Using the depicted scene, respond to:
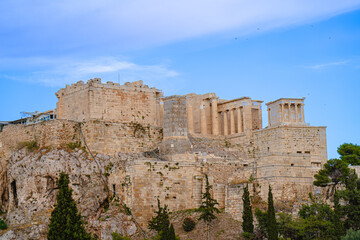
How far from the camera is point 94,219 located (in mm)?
58062

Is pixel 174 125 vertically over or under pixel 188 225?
over

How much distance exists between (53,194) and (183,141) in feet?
40.7

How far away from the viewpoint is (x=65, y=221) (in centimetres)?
4850

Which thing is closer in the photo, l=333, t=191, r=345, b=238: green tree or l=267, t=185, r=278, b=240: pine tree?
l=267, t=185, r=278, b=240: pine tree

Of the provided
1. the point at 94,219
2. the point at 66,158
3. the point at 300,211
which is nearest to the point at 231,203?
the point at 300,211

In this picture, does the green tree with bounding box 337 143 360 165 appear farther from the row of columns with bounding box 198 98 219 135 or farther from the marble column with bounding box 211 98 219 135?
the row of columns with bounding box 198 98 219 135

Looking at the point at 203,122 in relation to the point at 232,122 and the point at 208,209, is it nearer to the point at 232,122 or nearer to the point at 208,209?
the point at 232,122

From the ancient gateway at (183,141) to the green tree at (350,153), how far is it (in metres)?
3.87

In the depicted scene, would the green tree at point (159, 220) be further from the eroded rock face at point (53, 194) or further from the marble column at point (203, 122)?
the marble column at point (203, 122)

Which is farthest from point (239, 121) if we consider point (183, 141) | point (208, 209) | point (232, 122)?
point (208, 209)

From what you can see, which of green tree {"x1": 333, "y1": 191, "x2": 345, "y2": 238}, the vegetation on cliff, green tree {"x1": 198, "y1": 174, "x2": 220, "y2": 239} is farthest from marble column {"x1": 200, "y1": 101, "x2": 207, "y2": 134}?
green tree {"x1": 333, "y1": 191, "x2": 345, "y2": 238}

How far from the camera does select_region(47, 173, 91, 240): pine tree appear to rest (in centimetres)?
4809

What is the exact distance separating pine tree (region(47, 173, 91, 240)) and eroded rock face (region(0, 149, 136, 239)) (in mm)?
8113

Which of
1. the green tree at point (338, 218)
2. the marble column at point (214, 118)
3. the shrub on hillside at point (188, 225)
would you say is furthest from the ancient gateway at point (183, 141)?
the green tree at point (338, 218)
